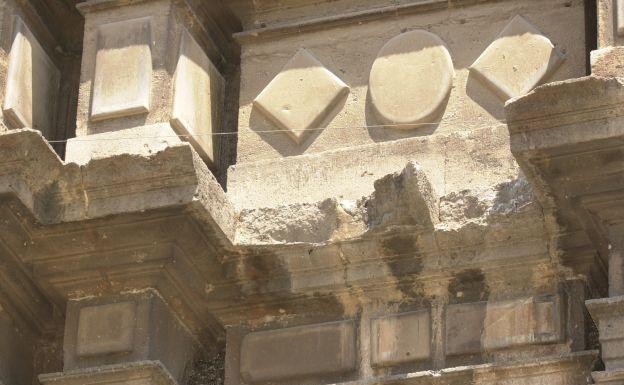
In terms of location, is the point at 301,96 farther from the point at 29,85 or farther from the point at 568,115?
the point at 568,115

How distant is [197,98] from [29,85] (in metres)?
0.78

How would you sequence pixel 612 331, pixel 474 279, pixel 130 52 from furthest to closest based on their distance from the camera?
pixel 130 52 → pixel 474 279 → pixel 612 331

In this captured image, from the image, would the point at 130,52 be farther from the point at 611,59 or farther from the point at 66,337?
the point at 611,59

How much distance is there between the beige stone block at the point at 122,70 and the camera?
9375 mm

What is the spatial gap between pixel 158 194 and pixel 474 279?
49.7 inches

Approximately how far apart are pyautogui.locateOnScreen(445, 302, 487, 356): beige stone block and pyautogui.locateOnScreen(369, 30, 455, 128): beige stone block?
2.70 feet

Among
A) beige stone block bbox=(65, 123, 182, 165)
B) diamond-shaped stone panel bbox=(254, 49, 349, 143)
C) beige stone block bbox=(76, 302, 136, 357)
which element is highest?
diamond-shaped stone panel bbox=(254, 49, 349, 143)

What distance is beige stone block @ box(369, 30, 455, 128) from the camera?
917cm

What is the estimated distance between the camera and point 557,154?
27.3 ft

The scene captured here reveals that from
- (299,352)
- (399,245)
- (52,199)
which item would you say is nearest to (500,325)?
(399,245)

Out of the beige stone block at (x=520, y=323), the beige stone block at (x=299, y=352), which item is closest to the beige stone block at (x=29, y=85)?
the beige stone block at (x=299, y=352)

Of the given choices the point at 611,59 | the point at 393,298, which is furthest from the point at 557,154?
the point at 393,298

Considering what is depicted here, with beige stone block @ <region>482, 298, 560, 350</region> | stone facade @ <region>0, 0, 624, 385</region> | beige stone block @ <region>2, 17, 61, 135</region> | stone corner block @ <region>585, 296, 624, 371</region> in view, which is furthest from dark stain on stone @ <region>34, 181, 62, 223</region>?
stone corner block @ <region>585, 296, 624, 371</region>

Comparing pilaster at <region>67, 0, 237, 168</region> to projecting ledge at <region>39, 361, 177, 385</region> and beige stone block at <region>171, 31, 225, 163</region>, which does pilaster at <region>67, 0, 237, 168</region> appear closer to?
beige stone block at <region>171, 31, 225, 163</region>
